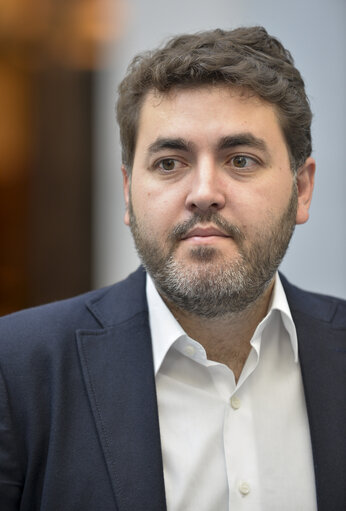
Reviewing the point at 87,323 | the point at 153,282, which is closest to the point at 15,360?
the point at 87,323

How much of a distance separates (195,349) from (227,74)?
780 millimetres

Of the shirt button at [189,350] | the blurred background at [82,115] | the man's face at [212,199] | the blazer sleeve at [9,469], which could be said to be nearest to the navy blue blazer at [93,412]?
the blazer sleeve at [9,469]

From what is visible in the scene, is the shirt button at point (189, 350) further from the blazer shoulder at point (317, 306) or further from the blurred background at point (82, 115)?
the blurred background at point (82, 115)

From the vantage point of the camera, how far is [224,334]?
1.74 meters

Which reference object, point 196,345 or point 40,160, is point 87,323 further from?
point 40,160

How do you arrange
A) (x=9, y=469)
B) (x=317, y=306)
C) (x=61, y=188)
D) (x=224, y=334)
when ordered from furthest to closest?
1. (x=61, y=188)
2. (x=317, y=306)
3. (x=224, y=334)
4. (x=9, y=469)

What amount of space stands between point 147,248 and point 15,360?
480mm

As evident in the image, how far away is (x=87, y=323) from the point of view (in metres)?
1.70

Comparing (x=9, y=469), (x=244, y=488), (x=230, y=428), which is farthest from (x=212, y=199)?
(x=9, y=469)

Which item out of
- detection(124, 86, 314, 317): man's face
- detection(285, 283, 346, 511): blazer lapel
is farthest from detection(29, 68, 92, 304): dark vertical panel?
detection(285, 283, 346, 511): blazer lapel

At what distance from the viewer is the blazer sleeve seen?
148cm

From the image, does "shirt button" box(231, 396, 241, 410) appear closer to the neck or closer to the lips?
the neck

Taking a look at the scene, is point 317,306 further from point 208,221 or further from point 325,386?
point 208,221

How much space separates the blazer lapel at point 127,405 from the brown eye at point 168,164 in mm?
432
